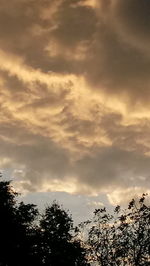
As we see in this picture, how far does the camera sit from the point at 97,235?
73.1 metres

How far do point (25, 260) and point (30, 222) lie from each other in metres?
7.74

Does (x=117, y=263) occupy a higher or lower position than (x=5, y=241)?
lower

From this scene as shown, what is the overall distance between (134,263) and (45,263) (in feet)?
99.9

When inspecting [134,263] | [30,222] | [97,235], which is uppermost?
[30,222]

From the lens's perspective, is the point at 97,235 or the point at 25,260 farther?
the point at 25,260

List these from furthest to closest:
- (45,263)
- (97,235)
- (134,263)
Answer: (45,263)
(97,235)
(134,263)

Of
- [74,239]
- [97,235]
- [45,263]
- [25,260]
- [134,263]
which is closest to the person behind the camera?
[134,263]

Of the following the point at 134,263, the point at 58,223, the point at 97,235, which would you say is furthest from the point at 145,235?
the point at 58,223

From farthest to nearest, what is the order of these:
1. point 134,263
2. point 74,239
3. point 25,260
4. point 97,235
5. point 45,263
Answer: point 74,239 → point 45,263 → point 25,260 → point 97,235 → point 134,263

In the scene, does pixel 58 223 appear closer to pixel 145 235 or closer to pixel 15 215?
pixel 15 215

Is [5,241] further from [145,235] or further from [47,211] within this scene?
[145,235]

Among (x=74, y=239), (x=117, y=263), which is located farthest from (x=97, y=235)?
(x=74, y=239)

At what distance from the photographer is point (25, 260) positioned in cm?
8688

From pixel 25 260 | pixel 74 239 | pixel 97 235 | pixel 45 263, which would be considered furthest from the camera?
pixel 74 239
